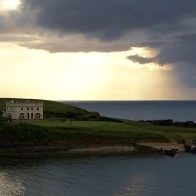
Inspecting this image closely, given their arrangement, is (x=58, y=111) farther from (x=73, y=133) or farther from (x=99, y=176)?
(x=99, y=176)

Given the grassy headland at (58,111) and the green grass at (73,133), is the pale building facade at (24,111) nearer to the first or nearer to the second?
the grassy headland at (58,111)

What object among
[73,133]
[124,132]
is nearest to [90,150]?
[73,133]

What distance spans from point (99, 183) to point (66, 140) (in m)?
39.3

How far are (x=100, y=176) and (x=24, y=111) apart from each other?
7238 centimetres

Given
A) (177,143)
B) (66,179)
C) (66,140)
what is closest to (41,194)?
(66,179)

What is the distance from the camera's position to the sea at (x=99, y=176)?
7212cm

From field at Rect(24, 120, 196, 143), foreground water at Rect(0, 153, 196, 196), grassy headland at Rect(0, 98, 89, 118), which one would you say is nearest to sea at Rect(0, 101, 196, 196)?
foreground water at Rect(0, 153, 196, 196)

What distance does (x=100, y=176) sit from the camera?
8375 centimetres

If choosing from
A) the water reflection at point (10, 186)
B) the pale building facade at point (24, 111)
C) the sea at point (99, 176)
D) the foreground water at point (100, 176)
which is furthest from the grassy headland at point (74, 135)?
the water reflection at point (10, 186)

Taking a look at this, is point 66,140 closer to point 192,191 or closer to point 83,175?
point 83,175

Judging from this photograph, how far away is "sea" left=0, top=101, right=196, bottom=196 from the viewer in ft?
237

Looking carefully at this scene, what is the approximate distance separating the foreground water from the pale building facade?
173ft

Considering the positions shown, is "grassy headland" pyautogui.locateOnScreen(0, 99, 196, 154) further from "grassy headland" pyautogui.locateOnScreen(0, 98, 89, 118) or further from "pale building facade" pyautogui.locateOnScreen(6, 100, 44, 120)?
"grassy headland" pyautogui.locateOnScreen(0, 98, 89, 118)

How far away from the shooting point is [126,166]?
310 ft
